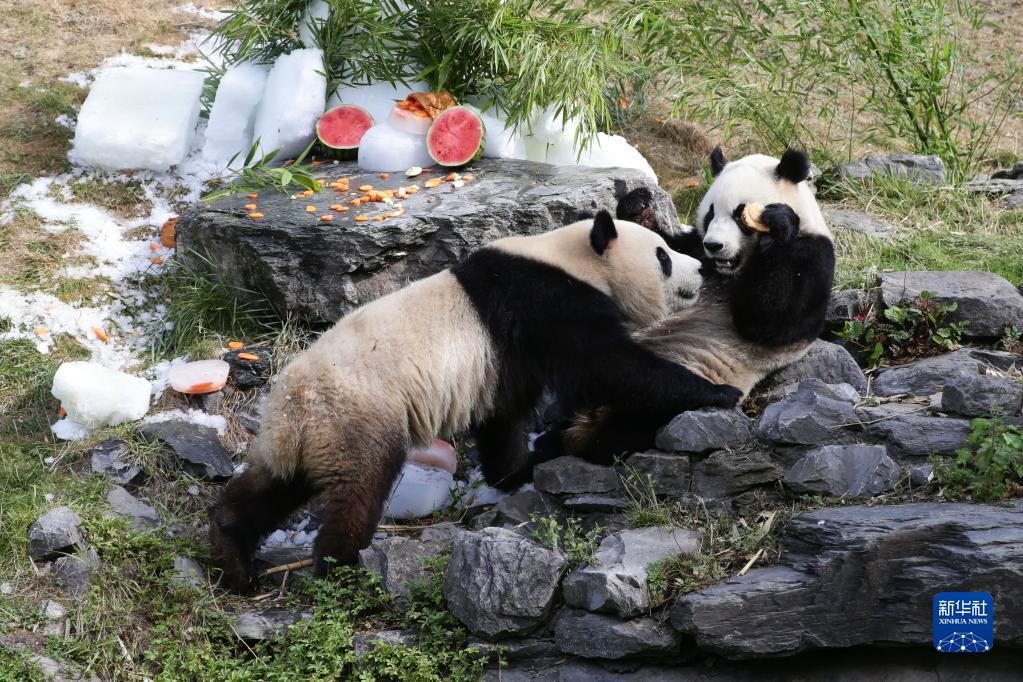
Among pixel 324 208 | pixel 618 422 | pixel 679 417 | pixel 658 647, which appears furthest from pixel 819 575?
pixel 324 208

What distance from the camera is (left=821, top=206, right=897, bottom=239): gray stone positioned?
709 cm

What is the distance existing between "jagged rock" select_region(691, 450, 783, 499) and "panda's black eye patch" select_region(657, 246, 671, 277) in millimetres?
1086

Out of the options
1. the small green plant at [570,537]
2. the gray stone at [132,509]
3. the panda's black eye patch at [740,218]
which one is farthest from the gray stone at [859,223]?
the gray stone at [132,509]

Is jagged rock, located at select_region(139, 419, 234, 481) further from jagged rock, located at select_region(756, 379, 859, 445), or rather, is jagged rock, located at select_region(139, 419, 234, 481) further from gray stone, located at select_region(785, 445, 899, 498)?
gray stone, located at select_region(785, 445, 899, 498)

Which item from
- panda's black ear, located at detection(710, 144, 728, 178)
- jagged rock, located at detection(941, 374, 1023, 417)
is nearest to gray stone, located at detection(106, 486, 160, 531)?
panda's black ear, located at detection(710, 144, 728, 178)

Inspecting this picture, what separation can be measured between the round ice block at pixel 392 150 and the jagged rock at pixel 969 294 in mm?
2957

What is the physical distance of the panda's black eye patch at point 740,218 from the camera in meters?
4.94

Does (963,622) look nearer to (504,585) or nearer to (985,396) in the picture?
(985,396)

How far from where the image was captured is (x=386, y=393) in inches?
177

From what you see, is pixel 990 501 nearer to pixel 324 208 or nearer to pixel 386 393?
pixel 386 393

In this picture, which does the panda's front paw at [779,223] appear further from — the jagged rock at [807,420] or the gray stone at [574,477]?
the gray stone at [574,477]

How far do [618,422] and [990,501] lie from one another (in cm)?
159

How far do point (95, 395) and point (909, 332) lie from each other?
4.38 metres

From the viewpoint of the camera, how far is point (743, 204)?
4.98 meters
